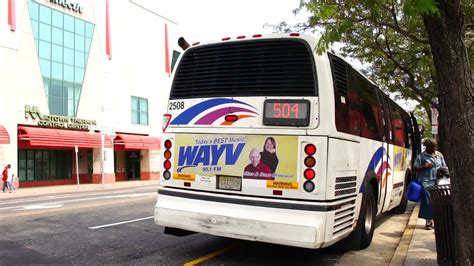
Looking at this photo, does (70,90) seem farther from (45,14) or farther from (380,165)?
(380,165)

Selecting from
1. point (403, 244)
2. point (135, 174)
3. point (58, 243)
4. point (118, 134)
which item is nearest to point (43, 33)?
point (118, 134)

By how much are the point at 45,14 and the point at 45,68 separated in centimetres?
356

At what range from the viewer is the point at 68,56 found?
110 ft

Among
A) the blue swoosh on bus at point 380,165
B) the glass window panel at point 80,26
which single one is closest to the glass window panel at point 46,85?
the glass window panel at point 80,26

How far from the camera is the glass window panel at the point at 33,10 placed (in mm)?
30647

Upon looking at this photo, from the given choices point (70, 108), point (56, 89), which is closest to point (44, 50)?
point (56, 89)

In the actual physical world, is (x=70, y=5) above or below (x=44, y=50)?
above

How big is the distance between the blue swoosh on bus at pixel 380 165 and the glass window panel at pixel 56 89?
27.0 m

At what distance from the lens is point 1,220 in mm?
11219

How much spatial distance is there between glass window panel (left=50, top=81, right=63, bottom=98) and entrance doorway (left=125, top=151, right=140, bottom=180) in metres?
10.2

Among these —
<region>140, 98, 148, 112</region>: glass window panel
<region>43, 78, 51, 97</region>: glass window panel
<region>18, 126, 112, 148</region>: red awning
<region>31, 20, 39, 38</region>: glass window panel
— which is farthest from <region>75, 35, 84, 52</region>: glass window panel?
<region>140, 98, 148, 112</region>: glass window panel

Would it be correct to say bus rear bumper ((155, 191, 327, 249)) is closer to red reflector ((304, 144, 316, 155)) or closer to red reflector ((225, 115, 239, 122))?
red reflector ((304, 144, 316, 155))

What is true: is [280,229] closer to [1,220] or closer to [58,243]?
[58,243]

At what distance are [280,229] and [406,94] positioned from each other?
1707 cm
